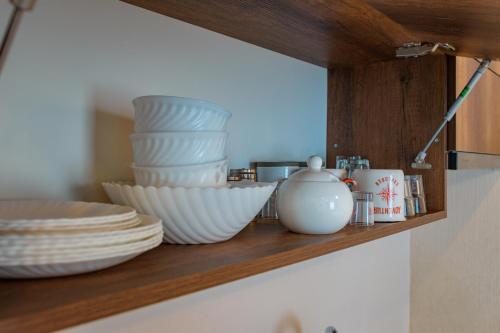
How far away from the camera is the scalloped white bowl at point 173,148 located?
22.3 inches

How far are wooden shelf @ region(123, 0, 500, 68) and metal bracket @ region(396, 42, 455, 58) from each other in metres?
0.02

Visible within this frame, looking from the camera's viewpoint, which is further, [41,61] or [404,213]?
[404,213]

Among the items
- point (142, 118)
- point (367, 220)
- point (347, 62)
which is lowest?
point (367, 220)

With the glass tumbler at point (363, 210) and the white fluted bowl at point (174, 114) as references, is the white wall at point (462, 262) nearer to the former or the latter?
the glass tumbler at point (363, 210)

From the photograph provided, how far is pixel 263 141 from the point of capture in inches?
37.6

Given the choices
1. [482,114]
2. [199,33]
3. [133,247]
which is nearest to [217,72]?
[199,33]

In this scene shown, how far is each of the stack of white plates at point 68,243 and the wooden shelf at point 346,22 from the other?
43 cm

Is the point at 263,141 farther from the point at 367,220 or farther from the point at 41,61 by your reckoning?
the point at 41,61

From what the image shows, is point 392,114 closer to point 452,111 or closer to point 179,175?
point 452,111

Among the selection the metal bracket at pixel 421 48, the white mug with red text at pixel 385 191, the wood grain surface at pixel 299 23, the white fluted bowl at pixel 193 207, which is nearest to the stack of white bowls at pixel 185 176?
the white fluted bowl at pixel 193 207

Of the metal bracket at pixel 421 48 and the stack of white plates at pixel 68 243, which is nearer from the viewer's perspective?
the stack of white plates at pixel 68 243

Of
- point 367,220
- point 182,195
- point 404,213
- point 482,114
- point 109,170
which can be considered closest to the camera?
point 182,195

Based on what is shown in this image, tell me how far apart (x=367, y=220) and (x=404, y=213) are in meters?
0.18

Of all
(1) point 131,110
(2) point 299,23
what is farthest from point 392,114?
(1) point 131,110
